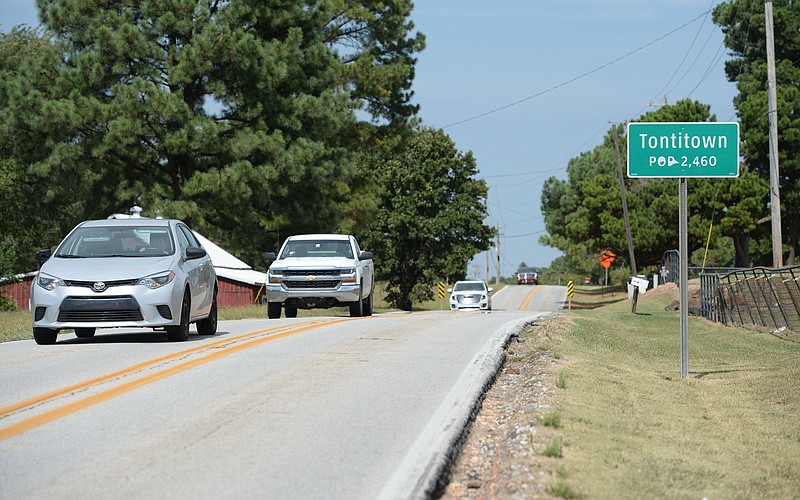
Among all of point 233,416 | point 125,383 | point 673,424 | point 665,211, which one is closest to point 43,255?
point 125,383

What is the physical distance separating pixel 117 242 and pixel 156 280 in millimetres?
1431

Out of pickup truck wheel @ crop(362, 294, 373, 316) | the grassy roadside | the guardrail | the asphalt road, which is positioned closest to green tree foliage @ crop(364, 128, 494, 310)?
the guardrail

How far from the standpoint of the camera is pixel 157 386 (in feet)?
35.7

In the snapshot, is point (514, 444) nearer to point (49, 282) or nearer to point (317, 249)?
point (49, 282)

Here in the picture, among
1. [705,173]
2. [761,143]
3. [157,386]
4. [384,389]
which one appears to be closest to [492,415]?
[384,389]

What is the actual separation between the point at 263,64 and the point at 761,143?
31.8 meters

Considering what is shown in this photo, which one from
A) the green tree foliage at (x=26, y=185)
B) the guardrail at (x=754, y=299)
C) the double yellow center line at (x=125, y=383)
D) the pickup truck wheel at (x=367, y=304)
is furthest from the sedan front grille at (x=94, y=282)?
the green tree foliage at (x=26, y=185)

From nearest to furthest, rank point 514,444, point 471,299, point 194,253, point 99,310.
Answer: point 514,444 < point 99,310 < point 194,253 < point 471,299

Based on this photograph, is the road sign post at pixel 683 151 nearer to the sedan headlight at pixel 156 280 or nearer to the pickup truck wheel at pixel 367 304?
the sedan headlight at pixel 156 280

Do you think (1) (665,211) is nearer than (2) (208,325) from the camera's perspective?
No

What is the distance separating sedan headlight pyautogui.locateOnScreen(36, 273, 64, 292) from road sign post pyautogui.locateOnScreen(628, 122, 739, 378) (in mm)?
7798

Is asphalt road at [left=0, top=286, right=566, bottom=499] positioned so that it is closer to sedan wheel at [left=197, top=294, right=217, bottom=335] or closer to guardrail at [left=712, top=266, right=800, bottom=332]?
sedan wheel at [left=197, top=294, right=217, bottom=335]

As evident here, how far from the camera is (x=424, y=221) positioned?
6938 centimetres

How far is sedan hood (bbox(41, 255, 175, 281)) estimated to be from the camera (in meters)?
14.8
